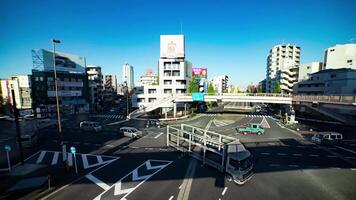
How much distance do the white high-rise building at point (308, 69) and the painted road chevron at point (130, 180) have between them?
72.4 meters

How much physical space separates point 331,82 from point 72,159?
68.1 metres

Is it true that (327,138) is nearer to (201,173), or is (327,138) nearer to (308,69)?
(201,173)

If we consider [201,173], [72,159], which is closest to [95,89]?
[72,159]

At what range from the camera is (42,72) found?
53.3 m

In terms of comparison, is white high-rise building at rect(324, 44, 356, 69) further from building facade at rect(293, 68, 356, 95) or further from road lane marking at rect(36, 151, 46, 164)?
road lane marking at rect(36, 151, 46, 164)

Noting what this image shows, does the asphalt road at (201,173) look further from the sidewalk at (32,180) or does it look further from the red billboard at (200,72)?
the red billboard at (200,72)

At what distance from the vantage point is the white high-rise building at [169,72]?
61531 millimetres

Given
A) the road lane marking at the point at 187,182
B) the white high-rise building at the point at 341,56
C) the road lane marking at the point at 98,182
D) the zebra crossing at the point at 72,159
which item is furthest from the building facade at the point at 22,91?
the white high-rise building at the point at 341,56

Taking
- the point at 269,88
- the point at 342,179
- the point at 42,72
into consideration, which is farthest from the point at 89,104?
the point at 269,88

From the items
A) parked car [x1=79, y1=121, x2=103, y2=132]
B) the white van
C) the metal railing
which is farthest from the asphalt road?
the metal railing

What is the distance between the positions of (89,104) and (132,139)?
156ft

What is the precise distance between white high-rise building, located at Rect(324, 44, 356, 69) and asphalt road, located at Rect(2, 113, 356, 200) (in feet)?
165

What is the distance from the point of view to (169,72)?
6381cm

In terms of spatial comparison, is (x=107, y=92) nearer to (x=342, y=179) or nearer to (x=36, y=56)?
(x=36, y=56)
